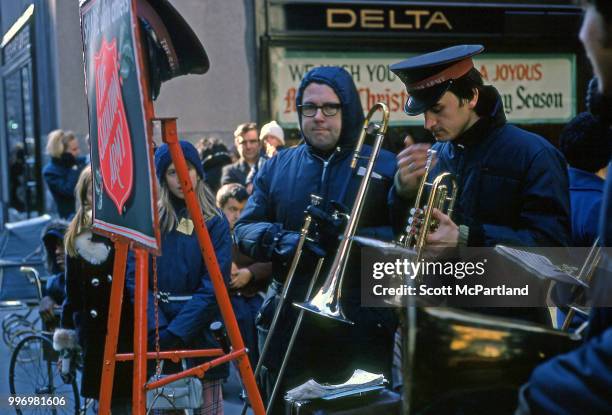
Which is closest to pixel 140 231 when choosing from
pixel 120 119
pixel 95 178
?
pixel 120 119

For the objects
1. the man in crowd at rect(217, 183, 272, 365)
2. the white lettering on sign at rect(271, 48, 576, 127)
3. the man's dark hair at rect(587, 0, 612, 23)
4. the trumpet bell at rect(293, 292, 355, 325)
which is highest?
the white lettering on sign at rect(271, 48, 576, 127)

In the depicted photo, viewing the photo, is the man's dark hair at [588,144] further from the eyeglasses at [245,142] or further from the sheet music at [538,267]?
the eyeglasses at [245,142]

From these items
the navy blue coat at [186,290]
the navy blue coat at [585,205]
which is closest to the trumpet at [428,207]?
the navy blue coat at [585,205]

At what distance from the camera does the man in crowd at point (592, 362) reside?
5.44 feet

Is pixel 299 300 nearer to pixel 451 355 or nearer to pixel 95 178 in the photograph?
pixel 95 178

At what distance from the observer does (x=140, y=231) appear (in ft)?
10.7

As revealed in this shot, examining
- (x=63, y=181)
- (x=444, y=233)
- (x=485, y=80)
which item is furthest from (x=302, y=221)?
(x=485, y=80)

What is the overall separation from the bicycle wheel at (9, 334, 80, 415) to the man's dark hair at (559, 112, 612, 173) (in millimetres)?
3370

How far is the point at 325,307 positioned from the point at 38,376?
11.4 ft

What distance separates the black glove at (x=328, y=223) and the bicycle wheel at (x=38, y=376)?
8.22 ft

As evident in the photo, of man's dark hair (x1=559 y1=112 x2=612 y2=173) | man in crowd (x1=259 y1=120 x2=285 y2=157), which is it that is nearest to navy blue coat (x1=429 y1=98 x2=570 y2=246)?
man's dark hair (x1=559 y1=112 x2=612 y2=173)

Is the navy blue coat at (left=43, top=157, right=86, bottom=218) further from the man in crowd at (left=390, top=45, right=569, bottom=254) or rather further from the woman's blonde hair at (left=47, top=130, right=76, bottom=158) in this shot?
the man in crowd at (left=390, top=45, right=569, bottom=254)

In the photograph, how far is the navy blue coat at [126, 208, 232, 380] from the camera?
4.61 metres

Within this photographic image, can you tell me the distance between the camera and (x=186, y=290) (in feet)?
15.5
